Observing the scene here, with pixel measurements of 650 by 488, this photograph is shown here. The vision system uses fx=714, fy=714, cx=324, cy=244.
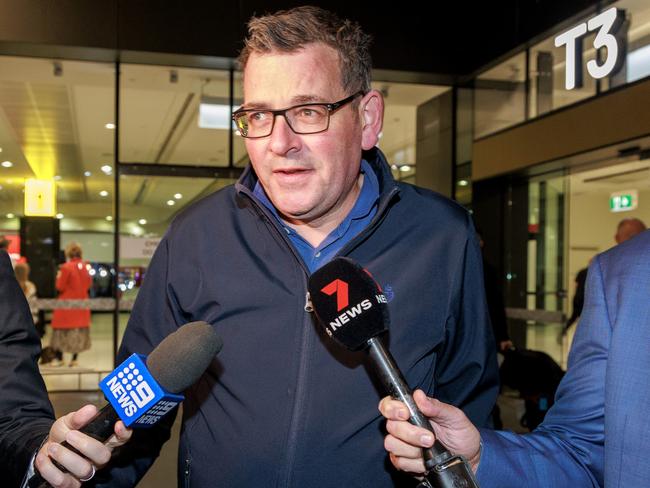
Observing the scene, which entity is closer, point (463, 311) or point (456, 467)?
point (456, 467)

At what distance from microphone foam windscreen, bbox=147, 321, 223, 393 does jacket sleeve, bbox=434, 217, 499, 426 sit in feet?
2.01

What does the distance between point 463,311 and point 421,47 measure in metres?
7.37

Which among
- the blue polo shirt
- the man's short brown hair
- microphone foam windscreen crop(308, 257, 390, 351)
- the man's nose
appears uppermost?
the man's short brown hair

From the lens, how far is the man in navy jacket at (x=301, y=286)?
1530 millimetres

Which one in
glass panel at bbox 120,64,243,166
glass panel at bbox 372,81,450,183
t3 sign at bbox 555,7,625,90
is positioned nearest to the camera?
t3 sign at bbox 555,7,625,90

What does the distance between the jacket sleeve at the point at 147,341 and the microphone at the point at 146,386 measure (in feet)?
1.06

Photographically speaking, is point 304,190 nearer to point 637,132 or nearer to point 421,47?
point 637,132

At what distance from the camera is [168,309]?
171 centimetres

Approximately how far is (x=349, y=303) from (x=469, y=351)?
614 mm

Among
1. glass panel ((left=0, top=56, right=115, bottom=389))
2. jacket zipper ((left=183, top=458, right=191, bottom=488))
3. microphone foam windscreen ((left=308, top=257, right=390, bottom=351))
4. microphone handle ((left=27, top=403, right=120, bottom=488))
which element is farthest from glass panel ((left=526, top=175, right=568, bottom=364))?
microphone handle ((left=27, top=403, right=120, bottom=488))

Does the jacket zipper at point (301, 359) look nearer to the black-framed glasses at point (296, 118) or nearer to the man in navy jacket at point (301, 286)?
the man in navy jacket at point (301, 286)

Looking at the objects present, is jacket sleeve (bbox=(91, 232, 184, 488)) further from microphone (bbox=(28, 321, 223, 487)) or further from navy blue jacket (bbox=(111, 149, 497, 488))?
microphone (bbox=(28, 321, 223, 487))

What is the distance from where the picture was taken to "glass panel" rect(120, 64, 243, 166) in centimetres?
843

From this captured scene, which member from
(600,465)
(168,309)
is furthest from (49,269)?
(600,465)
